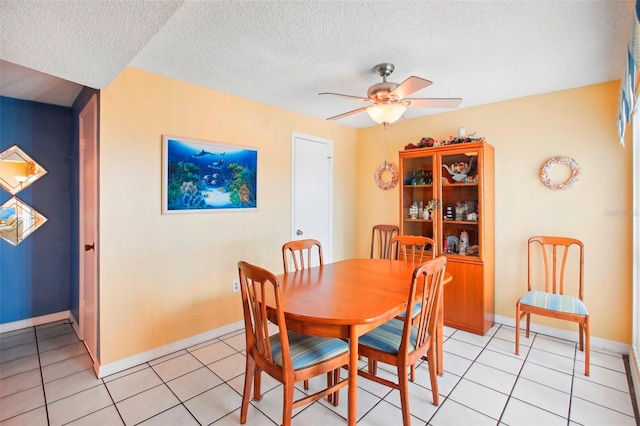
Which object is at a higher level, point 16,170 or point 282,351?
point 16,170

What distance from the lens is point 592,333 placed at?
9.00 feet

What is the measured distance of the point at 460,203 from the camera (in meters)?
3.23

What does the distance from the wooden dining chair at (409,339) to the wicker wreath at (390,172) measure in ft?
7.51

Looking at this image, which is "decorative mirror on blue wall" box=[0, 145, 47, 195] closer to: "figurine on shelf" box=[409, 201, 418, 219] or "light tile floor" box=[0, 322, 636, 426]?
"light tile floor" box=[0, 322, 636, 426]

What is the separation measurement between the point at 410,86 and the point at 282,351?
5.43ft

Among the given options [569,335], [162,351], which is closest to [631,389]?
[569,335]

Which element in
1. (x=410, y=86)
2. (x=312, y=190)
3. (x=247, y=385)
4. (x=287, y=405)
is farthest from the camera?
(x=312, y=190)

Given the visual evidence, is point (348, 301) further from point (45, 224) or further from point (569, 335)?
point (45, 224)

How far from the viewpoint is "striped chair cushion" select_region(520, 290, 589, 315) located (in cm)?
239

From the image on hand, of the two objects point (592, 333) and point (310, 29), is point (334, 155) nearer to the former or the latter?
point (310, 29)

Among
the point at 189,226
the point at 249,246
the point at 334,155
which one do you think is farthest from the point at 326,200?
the point at 189,226

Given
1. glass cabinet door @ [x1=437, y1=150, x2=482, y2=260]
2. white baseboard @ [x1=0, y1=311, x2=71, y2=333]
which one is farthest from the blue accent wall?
glass cabinet door @ [x1=437, y1=150, x2=482, y2=260]

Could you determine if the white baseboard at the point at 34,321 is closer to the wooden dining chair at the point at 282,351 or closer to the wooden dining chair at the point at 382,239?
the wooden dining chair at the point at 282,351

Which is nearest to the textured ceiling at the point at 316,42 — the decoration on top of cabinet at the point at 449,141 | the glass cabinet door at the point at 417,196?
the decoration on top of cabinet at the point at 449,141
